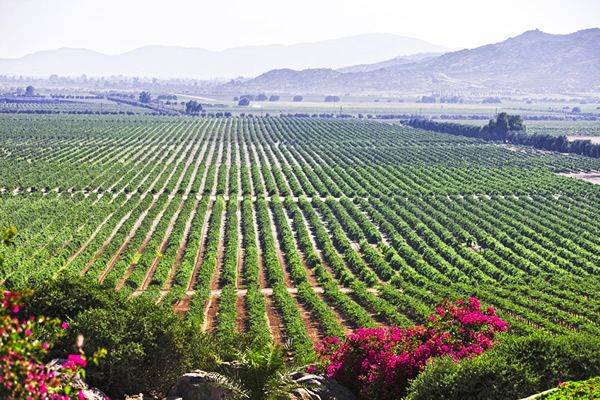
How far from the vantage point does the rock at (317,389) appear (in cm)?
1736

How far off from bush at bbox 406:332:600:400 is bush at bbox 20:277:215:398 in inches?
239

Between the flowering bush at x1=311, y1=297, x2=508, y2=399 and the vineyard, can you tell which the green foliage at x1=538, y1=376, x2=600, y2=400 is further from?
the vineyard

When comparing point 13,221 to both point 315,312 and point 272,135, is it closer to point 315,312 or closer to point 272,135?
point 315,312

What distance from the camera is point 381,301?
3903 centimetres

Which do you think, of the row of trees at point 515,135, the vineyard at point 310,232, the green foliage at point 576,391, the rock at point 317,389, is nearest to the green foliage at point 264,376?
the rock at point 317,389

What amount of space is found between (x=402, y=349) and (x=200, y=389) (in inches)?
228

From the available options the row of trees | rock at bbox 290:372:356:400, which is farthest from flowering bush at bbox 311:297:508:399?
the row of trees

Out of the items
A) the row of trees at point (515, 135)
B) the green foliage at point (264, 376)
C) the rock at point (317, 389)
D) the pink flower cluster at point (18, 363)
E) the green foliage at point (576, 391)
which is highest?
the pink flower cluster at point (18, 363)

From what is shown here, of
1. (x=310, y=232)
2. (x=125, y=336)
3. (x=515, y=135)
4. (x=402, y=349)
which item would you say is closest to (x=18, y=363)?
(x=125, y=336)

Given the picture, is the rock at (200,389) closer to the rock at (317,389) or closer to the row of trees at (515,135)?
the rock at (317,389)

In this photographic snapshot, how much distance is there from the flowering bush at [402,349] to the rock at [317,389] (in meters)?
0.51

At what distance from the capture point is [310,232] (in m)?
58.4

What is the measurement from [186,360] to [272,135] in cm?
12335

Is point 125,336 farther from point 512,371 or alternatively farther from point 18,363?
point 18,363
